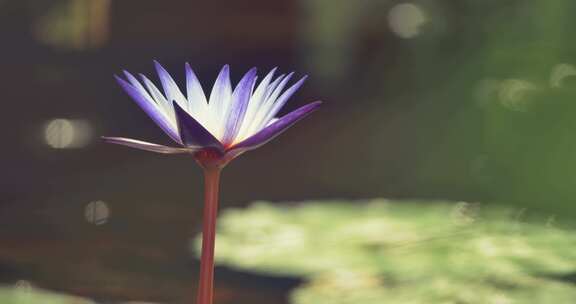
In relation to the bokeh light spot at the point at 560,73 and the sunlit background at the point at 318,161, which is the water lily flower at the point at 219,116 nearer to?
the sunlit background at the point at 318,161

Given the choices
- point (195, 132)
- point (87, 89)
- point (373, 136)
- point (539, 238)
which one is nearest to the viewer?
point (195, 132)

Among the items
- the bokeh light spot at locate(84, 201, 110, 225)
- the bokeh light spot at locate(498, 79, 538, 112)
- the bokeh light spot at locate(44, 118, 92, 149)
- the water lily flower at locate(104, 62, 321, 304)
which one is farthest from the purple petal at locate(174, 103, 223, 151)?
the bokeh light spot at locate(44, 118, 92, 149)

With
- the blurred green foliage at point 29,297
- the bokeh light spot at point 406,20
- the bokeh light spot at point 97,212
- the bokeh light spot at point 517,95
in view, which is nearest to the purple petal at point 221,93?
the blurred green foliage at point 29,297

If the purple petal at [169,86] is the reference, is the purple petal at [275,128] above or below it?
below

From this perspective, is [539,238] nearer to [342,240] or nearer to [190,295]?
[342,240]

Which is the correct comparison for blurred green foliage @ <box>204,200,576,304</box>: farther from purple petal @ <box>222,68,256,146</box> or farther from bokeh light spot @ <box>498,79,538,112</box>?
purple petal @ <box>222,68,256,146</box>

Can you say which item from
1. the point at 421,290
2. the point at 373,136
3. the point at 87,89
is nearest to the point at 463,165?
the point at 373,136
